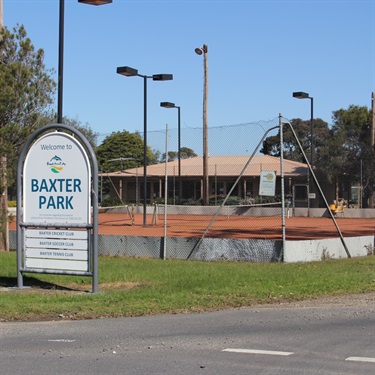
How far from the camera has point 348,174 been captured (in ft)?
129

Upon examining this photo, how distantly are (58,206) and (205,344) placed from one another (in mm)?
5219

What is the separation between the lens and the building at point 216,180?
1799 inches

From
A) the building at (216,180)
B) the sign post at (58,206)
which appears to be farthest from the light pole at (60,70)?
the building at (216,180)

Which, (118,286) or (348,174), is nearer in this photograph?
(118,286)

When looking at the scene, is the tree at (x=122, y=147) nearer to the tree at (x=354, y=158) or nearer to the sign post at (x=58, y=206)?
the tree at (x=354, y=158)

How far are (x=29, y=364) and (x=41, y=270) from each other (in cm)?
534

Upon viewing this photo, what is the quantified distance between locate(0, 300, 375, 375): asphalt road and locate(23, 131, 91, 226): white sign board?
2916 millimetres

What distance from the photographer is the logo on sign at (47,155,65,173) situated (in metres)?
11.8

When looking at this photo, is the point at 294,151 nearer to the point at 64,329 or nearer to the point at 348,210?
the point at 348,210

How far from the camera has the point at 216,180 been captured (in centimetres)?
4531

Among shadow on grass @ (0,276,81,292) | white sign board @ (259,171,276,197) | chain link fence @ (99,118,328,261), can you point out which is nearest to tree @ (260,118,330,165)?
chain link fence @ (99,118,328,261)

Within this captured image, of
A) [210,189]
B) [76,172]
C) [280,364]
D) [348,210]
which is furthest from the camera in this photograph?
[210,189]

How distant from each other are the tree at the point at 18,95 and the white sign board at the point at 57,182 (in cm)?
307

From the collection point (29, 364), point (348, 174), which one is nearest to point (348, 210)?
point (348, 174)
